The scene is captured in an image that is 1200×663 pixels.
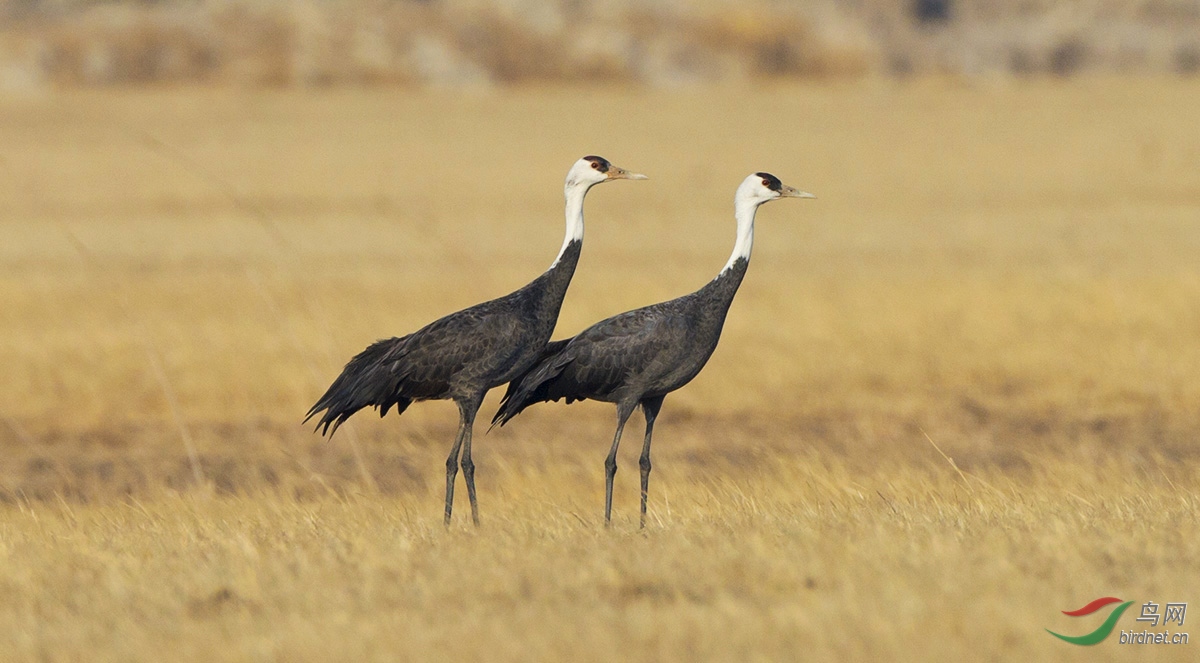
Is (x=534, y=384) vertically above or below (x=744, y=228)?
below

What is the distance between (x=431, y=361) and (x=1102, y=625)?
4021mm

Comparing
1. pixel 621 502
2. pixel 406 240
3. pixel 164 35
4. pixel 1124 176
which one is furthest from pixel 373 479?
pixel 164 35

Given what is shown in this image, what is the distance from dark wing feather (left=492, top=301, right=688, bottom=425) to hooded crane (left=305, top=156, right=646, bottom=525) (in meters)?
0.18

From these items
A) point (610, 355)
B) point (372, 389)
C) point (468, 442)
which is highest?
point (610, 355)

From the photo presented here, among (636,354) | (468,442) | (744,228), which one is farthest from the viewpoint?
(468,442)

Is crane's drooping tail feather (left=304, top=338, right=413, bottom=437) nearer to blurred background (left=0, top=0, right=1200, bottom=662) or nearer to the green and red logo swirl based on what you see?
blurred background (left=0, top=0, right=1200, bottom=662)

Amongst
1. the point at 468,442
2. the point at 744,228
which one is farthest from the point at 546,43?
the point at 744,228

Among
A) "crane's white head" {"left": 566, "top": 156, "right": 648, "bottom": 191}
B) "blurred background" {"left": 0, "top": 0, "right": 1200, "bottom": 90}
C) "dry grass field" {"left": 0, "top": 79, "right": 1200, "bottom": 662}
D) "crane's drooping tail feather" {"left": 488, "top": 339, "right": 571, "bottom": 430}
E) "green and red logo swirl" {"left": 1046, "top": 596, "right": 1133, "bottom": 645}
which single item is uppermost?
"crane's white head" {"left": 566, "top": 156, "right": 648, "bottom": 191}

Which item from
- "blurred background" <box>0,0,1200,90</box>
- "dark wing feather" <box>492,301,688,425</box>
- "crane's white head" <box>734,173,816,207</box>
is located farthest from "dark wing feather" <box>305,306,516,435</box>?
"blurred background" <box>0,0,1200,90</box>

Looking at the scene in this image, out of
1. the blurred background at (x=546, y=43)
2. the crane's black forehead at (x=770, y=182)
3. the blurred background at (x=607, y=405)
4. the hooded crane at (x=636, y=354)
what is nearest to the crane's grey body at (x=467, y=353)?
the hooded crane at (x=636, y=354)

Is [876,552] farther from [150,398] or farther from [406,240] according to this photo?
[406,240]

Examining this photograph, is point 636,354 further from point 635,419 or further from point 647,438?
point 635,419

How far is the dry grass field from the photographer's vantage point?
6031mm

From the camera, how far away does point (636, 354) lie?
8.59 metres
